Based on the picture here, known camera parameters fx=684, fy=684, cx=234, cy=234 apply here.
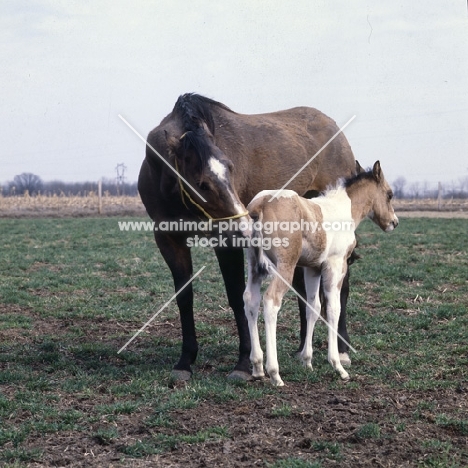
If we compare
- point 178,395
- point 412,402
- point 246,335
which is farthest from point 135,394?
point 412,402

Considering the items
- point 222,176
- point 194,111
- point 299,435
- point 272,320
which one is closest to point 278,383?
point 272,320

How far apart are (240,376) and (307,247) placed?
1.31 metres

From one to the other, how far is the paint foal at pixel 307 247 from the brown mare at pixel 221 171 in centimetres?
35

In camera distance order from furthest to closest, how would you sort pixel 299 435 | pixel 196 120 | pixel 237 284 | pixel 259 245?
pixel 237 284 < pixel 196 120 < pixel 259 245 < pixel 299 435

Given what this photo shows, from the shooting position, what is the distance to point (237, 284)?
6789 mm

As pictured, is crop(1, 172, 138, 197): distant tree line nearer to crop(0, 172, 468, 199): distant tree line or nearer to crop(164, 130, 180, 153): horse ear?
crop(0, 172, 468, 199): distant tree line

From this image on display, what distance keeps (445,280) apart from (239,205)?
21.3 ft

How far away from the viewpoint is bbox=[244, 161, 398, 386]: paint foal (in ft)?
19.2

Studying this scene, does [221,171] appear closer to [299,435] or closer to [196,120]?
[196,120]

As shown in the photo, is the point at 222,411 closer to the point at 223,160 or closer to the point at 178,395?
the point at 178,395

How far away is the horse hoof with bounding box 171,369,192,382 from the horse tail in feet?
3.77

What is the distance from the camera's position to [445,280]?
11195 millimetres

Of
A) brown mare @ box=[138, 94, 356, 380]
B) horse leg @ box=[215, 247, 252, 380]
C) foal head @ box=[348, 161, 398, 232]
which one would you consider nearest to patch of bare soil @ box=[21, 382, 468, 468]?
horse leg @ box=[215, 247, 252, 380]

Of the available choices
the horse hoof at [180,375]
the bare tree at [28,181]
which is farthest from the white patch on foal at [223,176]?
the bare tree at [28,181]
